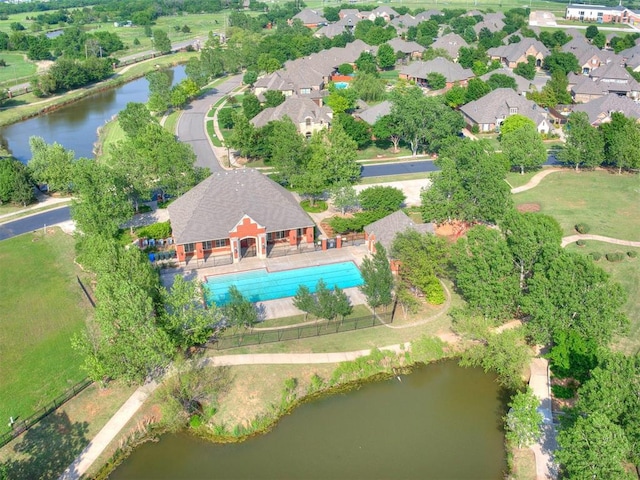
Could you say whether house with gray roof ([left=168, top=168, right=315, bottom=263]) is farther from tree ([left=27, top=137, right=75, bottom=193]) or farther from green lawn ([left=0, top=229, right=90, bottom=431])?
tree ([left=27, top=137, right=75, bottom=193])

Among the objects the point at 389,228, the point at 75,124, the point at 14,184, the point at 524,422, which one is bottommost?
the point at 75,124

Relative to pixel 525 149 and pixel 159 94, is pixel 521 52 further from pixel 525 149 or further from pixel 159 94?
pixel 159 94

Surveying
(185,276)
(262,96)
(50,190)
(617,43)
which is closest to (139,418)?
(185,276)

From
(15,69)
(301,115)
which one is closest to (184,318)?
(301,115)

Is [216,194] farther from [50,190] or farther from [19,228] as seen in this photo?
[50,190]

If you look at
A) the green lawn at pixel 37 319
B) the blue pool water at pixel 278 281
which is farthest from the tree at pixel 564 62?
the green lawn at pixel 37 319
